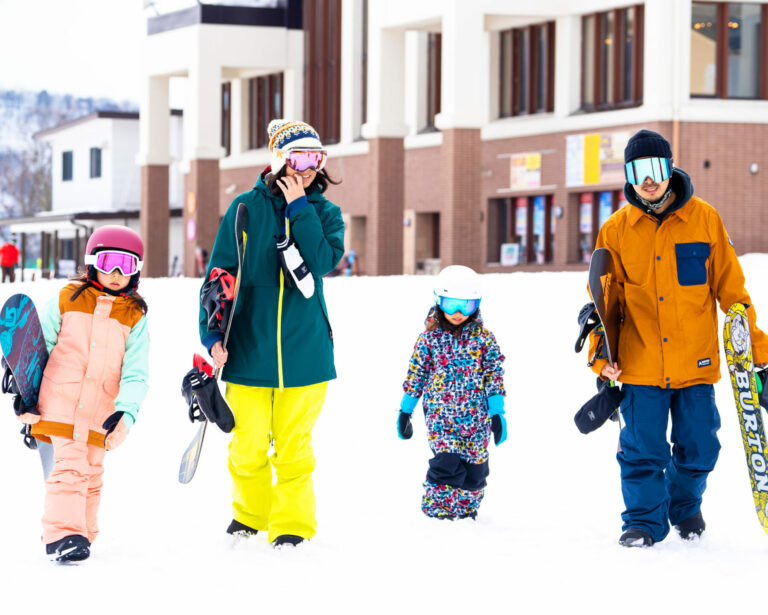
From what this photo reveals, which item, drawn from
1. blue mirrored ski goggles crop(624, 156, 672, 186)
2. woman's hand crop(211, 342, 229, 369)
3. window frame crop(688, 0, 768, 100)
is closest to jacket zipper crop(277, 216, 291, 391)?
woman's hand crop(211, 342, 229, 369)

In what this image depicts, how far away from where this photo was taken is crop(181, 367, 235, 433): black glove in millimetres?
5297

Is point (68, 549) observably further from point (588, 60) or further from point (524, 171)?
point (524, 171)

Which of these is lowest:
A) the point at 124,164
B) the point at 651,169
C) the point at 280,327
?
the point at 280,327

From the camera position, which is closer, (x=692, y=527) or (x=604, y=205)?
(x=692, y=527)

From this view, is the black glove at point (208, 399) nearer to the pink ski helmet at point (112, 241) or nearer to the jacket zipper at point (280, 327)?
the jacket zipper at point (280, 327)

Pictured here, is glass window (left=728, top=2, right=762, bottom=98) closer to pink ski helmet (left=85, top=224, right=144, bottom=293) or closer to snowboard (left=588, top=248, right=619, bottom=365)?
snowboard (left=588, top=248, right=619, bottom=365)

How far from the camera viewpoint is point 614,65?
87.0 feet

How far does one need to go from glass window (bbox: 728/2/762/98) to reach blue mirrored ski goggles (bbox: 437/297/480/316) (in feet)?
69.8

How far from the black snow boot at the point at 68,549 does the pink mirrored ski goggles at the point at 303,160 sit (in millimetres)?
1826

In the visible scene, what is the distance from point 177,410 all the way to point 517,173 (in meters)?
19.7

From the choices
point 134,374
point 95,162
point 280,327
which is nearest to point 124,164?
point 95,162

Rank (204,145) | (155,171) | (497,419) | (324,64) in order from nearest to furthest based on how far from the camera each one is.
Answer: (497,419)
(204,145)
(324,64)
(155,171)

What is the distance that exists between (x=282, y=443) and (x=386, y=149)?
23454mm

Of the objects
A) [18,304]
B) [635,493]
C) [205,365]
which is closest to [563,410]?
[635,493]
